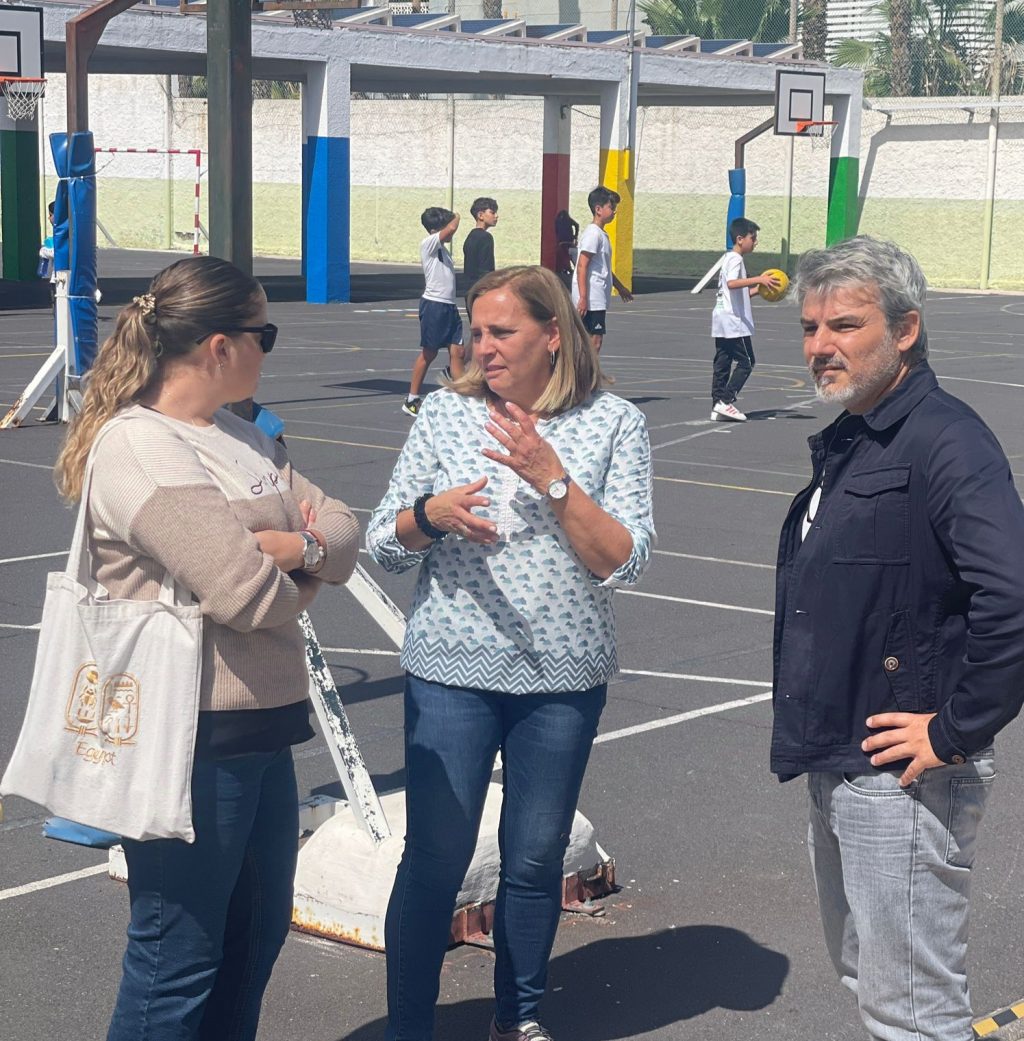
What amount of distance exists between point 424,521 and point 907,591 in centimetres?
112

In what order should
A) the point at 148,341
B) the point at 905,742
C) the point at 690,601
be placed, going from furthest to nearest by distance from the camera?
the point at 690,601, the point at 148,341, the point at 905,742

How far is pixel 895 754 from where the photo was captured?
2.97 m

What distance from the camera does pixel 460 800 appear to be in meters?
3.69

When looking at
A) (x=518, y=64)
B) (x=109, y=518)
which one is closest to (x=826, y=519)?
(x=109, y=518)

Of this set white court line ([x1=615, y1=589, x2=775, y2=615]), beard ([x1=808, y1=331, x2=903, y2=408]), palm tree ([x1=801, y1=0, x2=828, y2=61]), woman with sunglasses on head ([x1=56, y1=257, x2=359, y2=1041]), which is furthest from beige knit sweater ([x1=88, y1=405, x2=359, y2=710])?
palm tree ([x1=801, y1=0, x2=828, y2=61])

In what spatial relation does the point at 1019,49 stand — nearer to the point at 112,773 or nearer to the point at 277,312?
the point at 277,312

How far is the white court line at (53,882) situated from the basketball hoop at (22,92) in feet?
65.9

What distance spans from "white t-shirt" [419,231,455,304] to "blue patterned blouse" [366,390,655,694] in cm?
1228

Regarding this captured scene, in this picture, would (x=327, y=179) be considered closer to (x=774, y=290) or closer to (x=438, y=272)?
(x=438, y=272)

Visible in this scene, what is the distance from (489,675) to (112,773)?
0.91 m

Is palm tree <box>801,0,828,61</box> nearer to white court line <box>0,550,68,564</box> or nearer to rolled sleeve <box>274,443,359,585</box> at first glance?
white court line <box>0,550,68,564</box>

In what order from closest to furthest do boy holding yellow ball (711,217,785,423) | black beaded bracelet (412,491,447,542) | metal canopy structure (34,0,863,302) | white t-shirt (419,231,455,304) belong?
black beaded bracelet (412,491,447,542), boy holding yellow ball (711,217,785,423), white t-shirt (419,231,455,304), metal canopy structure (34,0,863,302)

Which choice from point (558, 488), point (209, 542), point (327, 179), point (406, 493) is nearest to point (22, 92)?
point (327, 179)

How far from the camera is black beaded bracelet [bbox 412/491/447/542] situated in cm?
366
